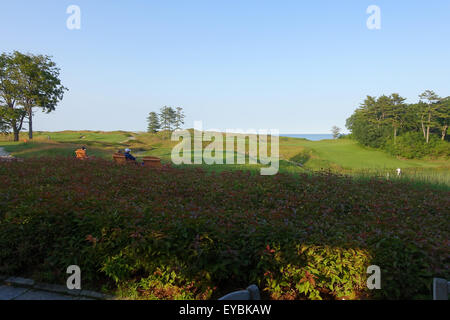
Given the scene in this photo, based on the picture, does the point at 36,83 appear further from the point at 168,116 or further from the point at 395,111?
the point at 395,111

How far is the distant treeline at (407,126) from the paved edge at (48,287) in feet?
123

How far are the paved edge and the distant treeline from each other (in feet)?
123

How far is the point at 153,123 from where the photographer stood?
58.8 metres

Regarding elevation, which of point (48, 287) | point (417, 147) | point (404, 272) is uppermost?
point (417, 147)

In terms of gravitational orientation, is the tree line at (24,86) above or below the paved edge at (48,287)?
above

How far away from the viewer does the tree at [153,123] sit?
5781cm

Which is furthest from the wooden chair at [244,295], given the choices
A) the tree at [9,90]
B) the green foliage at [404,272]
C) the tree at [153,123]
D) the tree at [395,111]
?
the tree at [153,123]

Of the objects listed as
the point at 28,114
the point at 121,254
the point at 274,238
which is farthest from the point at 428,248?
the point at 28,114

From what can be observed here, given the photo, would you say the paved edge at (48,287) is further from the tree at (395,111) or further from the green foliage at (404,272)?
the tree at (395,111)

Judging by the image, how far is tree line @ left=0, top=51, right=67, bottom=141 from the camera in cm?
2870

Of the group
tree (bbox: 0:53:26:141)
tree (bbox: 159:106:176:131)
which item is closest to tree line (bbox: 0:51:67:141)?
tree (bbox: 0:53:26:141)

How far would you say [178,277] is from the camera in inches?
112

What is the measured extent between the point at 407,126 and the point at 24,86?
5042 centimetres

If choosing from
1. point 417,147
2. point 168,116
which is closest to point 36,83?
point 168,116
